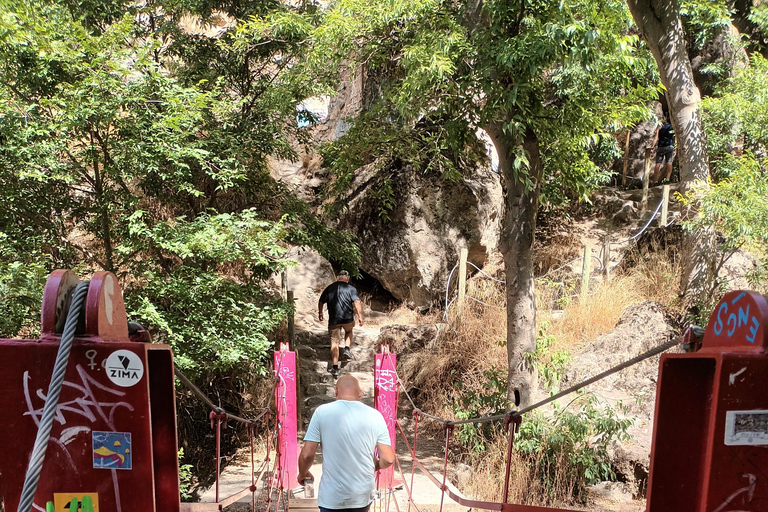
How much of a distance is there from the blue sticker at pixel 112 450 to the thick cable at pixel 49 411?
8.4 inches

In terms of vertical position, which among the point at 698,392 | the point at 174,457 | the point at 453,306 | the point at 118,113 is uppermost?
the point at 118,113

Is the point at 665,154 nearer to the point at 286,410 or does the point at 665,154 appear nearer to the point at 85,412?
the point at 286,410

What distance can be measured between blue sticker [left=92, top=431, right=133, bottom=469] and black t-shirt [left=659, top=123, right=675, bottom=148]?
14.1m

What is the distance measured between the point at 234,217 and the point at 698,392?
5.61 meters

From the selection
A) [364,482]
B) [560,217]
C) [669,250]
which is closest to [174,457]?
[364,482]

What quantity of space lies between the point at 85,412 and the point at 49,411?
0.29 metres

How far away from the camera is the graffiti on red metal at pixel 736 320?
1.30m

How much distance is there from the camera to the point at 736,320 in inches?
53.2

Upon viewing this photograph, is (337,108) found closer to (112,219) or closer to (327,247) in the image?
(327,247)

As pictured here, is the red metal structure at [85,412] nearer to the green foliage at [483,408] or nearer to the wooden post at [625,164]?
the green foliage at [483,408]

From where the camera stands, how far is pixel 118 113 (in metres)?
6.04

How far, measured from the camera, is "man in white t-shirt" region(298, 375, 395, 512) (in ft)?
9.64

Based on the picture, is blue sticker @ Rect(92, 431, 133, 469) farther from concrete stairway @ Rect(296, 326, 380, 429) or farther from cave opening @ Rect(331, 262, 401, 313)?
cave opening @ Rect(331, 262, 401, 313)

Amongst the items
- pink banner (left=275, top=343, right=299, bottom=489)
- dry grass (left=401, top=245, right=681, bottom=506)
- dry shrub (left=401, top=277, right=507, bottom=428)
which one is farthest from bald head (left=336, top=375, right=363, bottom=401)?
dry shrub (left=401, top=277, right=507, bottom=428)
